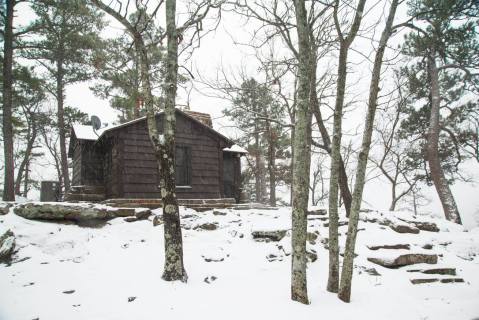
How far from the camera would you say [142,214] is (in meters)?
10.5

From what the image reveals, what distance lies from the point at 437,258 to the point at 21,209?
459 inches

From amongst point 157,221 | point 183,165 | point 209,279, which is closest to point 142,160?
point 183,165

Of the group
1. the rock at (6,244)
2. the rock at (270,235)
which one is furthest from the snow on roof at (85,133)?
the rock at (270,235)

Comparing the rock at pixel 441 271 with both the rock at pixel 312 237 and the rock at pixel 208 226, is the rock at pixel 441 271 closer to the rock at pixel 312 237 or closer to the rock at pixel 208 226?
the rock at pixel 312 237

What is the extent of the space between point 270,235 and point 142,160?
22.8 ft

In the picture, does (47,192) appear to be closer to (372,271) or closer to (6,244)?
(6,244)

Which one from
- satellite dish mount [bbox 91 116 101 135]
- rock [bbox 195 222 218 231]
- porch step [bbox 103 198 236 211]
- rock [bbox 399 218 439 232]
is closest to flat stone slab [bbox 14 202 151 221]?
porch step [bbox 103 198 236 211]

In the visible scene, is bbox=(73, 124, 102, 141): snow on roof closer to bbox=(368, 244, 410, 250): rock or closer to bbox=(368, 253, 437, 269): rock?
bbox=(368, 244, 410, 250): rock

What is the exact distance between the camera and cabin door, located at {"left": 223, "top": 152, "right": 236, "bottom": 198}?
19047 mm

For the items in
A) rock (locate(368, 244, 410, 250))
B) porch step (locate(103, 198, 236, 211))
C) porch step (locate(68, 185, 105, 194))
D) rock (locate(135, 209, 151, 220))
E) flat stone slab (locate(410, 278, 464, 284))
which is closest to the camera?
flat stone slab (locate(410, 278, 464, 284))

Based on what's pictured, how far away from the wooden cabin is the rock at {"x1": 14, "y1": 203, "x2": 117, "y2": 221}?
2923mm

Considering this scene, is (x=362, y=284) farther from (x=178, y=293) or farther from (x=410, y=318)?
(x=178, y=293)

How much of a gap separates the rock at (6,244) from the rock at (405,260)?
28.3 ft

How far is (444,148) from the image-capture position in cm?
1917
